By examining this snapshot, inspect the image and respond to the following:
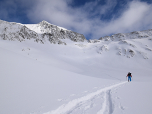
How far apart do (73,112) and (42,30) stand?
67846mm

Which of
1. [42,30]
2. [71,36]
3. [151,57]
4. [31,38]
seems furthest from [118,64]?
[42,30]

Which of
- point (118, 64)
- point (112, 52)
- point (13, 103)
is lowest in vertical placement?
point (13, 103)

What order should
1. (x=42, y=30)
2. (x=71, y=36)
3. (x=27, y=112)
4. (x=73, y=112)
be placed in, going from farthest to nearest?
(x=71, y=36)
(x=42, y=30)
(x=73, y=112)
(x=27, y=112)

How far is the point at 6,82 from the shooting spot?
10.1 ft

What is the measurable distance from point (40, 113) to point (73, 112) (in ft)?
3.49

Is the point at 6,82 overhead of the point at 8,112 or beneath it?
overhead

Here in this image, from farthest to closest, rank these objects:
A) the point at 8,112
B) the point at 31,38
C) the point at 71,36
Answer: the point at 71,36 < the point at 31,38 < the point at 8,112

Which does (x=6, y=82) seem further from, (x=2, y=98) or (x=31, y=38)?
(x=31, y=38)

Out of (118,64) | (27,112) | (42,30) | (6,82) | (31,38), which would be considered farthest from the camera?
(42,30)

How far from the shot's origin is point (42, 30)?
59.2m

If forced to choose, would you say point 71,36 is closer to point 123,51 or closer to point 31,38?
point 31,38

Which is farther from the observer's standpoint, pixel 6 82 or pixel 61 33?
pixel 61 33

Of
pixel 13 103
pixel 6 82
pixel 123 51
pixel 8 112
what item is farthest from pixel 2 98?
pixel 123 51

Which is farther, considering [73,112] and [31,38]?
[31,38]
